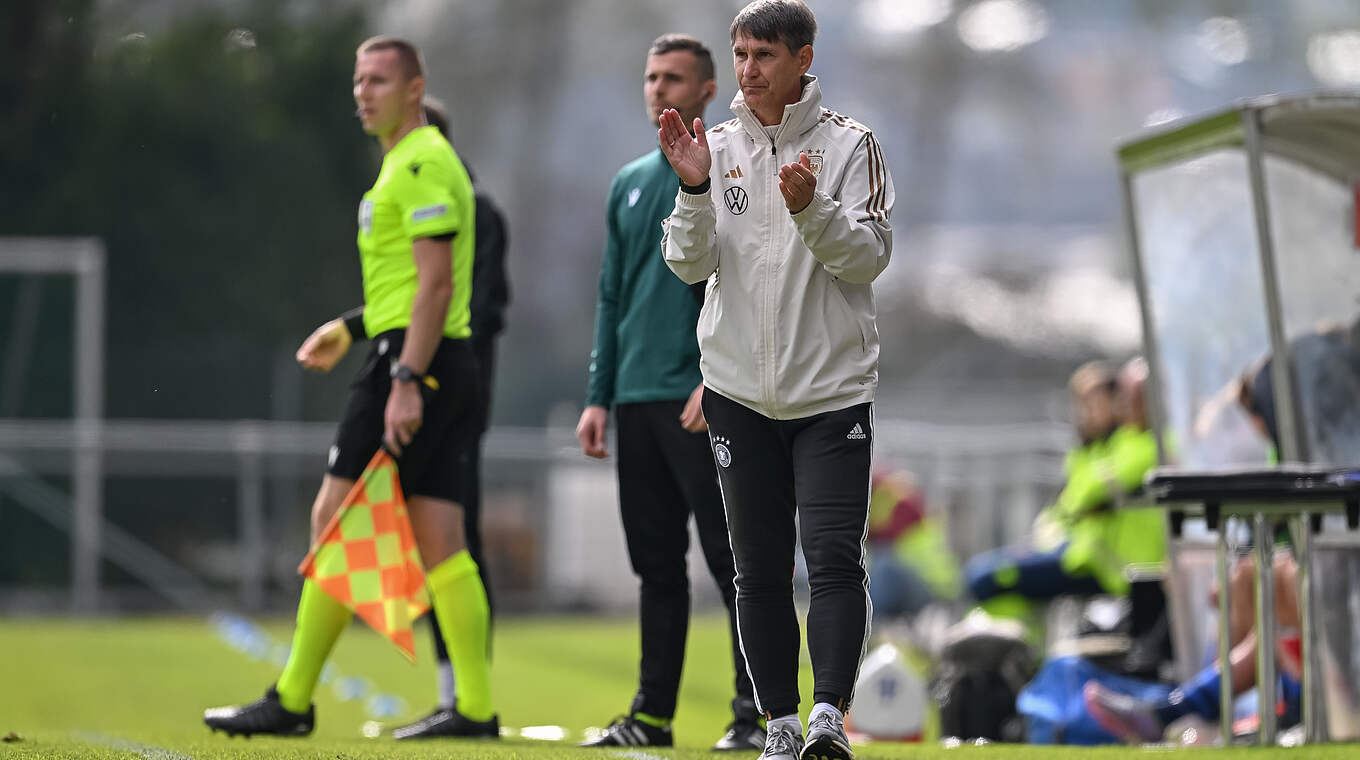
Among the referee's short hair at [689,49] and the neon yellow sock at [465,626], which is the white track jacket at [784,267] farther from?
the neon yellow sock at [465,626]

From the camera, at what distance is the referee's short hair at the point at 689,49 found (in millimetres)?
6242

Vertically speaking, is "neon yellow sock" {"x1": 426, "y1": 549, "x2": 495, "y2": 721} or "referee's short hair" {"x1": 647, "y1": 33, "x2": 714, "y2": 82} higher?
"referee's short hair" {"x1": 647, "y1": 33, "x2": 714, "y2": 82}

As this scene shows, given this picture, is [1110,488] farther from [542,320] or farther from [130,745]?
[542,320]

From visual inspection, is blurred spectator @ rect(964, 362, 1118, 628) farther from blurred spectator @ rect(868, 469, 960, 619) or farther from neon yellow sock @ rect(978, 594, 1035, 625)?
blurred spectator @ rect(868, 469, 960, 619)

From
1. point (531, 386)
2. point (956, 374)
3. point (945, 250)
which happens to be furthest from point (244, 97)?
point (945, 250)

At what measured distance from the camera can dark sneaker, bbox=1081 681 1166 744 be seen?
7.60 metres

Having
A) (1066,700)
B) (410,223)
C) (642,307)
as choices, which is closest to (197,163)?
(1066,700)

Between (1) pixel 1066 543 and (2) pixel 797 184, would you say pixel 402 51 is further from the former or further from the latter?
(1) pixel 1066 543

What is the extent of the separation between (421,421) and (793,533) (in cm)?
173

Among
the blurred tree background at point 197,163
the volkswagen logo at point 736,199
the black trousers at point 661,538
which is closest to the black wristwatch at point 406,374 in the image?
the black trousers at point 661,538

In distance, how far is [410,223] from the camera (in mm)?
6258

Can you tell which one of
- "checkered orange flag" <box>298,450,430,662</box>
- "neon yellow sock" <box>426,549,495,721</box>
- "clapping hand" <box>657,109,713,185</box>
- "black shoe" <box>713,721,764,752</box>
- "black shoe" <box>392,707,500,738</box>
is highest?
"clapping hand" <box>657,109,713,185</box>

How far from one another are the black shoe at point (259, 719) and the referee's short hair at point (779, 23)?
2.55 m

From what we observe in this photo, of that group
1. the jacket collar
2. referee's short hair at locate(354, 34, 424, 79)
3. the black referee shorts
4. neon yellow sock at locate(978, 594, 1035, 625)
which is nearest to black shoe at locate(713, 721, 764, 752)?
the black referee shorts
